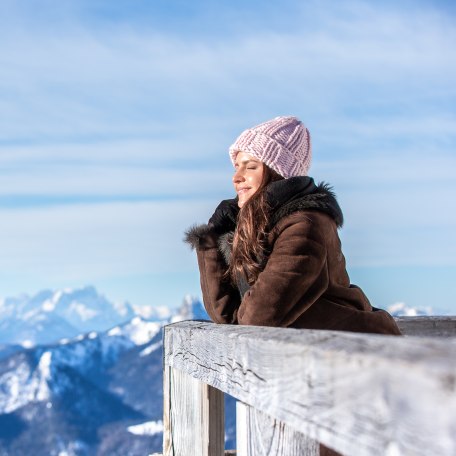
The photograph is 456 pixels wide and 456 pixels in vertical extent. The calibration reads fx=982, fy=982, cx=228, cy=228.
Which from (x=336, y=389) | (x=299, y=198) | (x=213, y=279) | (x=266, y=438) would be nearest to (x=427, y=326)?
(x=213, y=279)

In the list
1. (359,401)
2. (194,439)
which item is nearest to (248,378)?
(359,401)

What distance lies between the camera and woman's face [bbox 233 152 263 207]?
4.83 m

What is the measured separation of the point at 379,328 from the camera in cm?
450

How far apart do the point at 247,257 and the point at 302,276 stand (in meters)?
0.43

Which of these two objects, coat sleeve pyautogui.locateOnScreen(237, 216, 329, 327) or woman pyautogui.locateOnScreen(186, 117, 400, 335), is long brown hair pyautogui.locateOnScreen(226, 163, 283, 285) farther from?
coat sleeve pyautogui.locateOnScreen(237, 216, 329, 327)

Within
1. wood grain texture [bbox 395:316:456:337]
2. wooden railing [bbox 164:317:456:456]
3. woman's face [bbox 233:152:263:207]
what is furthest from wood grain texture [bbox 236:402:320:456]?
wood grain texture [bbox 395:316:456:337]

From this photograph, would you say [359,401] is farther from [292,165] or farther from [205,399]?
[292,165]

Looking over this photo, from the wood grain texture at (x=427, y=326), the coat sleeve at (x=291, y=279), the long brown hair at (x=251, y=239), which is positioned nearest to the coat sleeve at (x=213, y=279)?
the long brown hair at (x=251, y=239)

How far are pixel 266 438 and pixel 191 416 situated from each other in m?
1.71

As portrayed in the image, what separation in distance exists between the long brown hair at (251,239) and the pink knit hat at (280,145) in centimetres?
18

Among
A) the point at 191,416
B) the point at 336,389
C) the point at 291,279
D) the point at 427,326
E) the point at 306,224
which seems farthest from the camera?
the point at 427,326

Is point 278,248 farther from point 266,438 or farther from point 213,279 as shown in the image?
point 266,438

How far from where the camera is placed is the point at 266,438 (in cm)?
278

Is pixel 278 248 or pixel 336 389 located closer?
pixel 336 389
